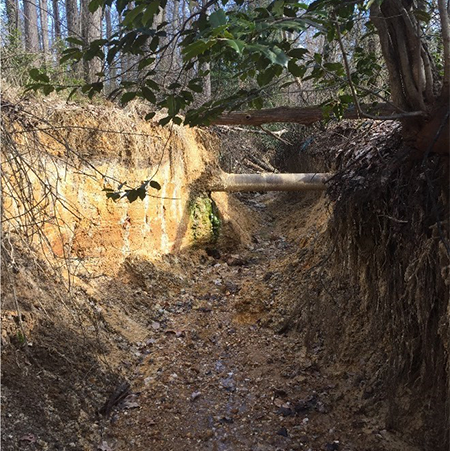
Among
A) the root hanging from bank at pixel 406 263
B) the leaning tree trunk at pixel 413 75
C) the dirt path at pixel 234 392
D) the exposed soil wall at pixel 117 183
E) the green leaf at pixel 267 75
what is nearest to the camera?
the green leaf at pixel 267 75

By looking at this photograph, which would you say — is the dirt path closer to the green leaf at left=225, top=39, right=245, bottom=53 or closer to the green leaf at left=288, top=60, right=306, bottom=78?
the green leaf at left=288, top=60, right=306, bottom=78

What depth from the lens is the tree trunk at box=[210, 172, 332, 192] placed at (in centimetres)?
771

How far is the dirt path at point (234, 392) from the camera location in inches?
157

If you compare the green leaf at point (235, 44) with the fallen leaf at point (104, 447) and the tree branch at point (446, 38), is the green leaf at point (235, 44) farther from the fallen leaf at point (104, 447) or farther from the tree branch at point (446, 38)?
the fallen leaf at point (104, 447)

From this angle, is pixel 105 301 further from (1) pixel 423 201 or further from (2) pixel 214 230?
(1) pixel 423 201

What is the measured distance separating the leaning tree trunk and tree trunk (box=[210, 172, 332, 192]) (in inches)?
190

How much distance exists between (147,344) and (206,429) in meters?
1.50

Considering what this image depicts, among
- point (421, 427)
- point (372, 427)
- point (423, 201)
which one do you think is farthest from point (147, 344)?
point (423, 201)

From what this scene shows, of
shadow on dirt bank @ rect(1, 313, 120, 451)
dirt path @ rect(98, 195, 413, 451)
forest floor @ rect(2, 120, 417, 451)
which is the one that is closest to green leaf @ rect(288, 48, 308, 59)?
forest floor @ rect(2, 120, 417, 451)

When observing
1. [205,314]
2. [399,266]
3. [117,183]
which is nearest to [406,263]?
[399,266]

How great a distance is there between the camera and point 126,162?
647 cm

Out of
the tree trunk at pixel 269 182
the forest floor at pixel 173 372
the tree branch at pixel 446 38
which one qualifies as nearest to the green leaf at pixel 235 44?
the tree branch at pixel 446 38

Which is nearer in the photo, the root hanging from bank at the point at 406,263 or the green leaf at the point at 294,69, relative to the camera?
the green leaf at the point at 294,69

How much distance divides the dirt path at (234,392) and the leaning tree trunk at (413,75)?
2.51 metres
